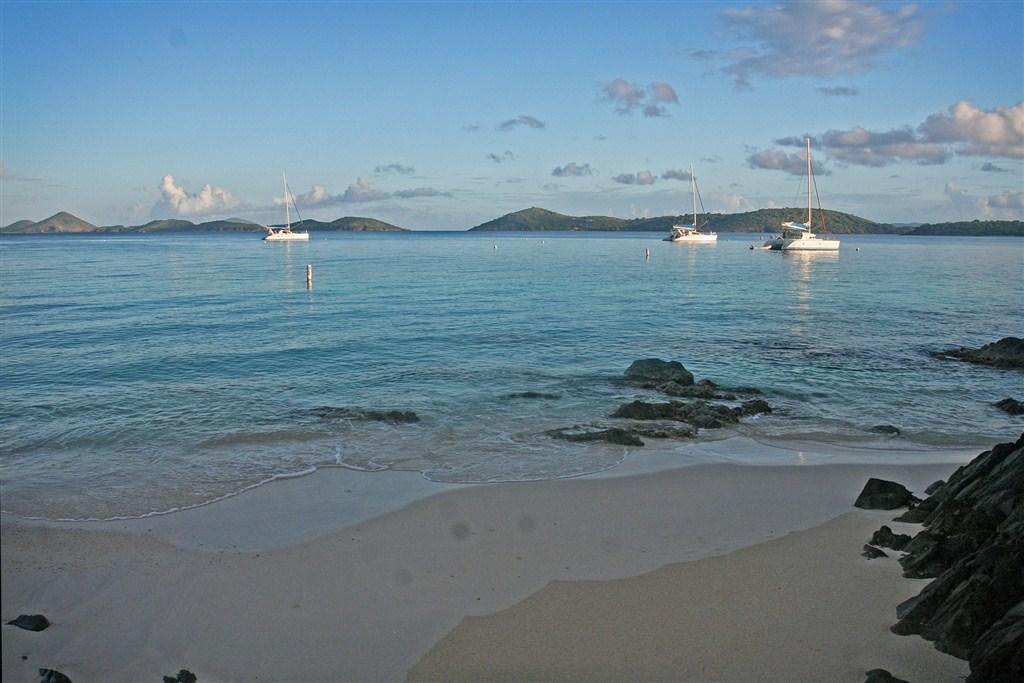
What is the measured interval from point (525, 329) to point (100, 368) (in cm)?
1630

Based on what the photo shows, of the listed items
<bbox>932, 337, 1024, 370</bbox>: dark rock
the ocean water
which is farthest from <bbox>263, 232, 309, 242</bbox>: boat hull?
<bbox>932, 337, 1024, 370</bbox>: dark rock

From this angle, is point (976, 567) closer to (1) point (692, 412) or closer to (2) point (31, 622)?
(2) point (31, 622)

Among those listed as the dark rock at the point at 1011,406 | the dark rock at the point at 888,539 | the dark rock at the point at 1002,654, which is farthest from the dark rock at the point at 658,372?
the dark rock at the point at 1002,654

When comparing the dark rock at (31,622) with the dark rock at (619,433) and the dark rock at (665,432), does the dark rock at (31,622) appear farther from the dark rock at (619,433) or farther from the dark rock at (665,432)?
the dark rock at (665,432)

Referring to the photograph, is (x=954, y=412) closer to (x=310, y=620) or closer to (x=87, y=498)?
(x=310, y=620)

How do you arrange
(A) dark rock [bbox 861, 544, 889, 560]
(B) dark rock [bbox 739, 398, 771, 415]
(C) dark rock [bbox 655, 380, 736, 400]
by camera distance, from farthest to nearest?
(C) dark rock [bbox 655, 380, 736, 400] < (B) dark rock [bbox 739, 398, 771, 415] < (A) dark rock [bbox 861, 544, 889, 560]

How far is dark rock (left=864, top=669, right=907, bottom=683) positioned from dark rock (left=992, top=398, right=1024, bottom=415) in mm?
14717

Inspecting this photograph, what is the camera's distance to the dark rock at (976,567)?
6457 mm

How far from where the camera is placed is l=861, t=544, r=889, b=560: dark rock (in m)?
9.12

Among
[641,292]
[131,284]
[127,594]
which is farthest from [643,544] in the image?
[131,284]

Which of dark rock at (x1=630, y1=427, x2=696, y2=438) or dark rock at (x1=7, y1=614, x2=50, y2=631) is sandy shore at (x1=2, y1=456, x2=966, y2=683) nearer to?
dark rock at (x1=7, y1=614, x2=50, y2=631)

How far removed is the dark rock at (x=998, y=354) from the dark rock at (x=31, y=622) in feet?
87.6

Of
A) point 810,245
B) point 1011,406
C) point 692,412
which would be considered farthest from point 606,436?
point 810,245

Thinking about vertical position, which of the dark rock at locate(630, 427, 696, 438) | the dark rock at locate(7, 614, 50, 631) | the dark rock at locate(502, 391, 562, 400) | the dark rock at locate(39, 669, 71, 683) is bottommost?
the dark rock at locate(7, 614, 50, 631)
